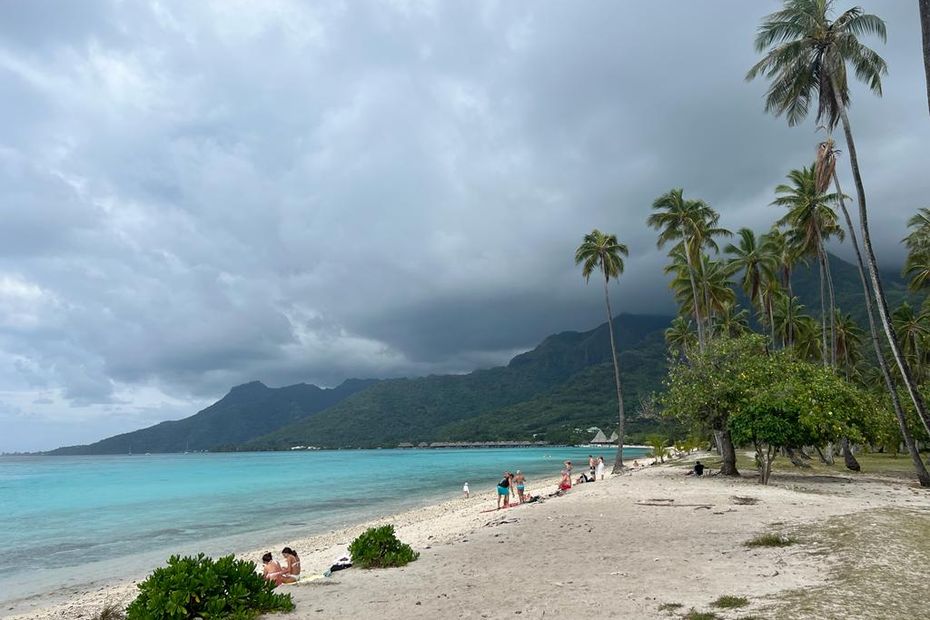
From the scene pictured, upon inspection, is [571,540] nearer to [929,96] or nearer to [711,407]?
[929,96]

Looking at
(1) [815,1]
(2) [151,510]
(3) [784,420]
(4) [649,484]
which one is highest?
(1) [815,1]

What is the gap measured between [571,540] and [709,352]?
17839 mm

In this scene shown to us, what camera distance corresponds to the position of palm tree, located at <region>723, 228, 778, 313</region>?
137 ft

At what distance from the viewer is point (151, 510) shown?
148ft

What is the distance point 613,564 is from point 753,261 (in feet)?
126

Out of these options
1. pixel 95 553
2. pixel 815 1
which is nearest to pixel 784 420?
pixel 815 1

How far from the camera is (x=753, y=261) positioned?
42.0 m

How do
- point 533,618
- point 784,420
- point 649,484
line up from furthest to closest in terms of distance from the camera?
1. point 649,484
2. point 784,420
3. point 533,618

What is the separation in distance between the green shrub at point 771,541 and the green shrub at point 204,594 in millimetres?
9573

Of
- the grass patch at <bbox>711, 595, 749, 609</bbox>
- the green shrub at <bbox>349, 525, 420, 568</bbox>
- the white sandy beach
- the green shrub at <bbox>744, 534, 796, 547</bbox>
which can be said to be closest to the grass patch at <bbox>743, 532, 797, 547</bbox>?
the green shrub at <bbox>744, 534, 796, 547</bbox>

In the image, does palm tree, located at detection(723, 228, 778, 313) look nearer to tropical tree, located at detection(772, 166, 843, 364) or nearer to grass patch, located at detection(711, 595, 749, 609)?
tropical tree, located at detection(772, 166, 843, 364)

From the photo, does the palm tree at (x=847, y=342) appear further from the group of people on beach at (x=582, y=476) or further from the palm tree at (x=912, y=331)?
the group of people on beach at (x=582, y=476)

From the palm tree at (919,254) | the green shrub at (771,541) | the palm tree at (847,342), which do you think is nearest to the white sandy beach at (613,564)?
the green shrub at (771,541)

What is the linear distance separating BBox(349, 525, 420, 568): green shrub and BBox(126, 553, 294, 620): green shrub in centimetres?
333
